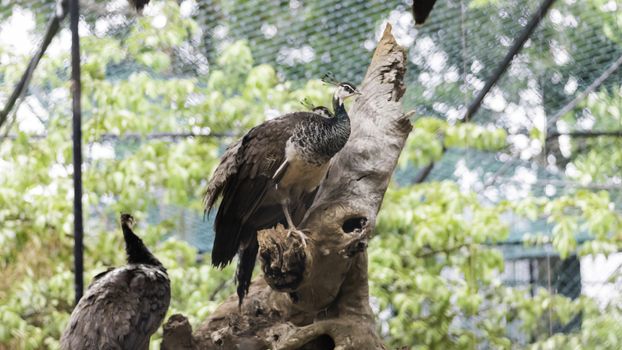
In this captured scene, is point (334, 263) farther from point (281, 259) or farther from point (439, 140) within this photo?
point (439, 140)

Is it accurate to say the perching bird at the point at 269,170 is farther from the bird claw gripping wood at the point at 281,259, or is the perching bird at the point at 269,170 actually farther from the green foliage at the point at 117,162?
the green foliage at the point at 117,162

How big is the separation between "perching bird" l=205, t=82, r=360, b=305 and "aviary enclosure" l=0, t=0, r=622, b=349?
3.12 ft

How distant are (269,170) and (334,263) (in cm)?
25

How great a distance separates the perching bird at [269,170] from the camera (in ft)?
6.41

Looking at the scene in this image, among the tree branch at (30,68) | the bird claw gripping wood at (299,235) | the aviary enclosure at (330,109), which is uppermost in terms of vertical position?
the bird claw gripping wood at (299,235)

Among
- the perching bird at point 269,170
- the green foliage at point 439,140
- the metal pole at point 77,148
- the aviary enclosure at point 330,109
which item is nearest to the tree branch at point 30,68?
the aviary enclosure at point 330,109

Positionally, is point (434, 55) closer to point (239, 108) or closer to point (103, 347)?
point (239, 108)

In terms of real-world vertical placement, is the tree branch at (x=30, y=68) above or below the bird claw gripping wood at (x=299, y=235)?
below

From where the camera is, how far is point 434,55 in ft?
10.8

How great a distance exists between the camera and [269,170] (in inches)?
77.7

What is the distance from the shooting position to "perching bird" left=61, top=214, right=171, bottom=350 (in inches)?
83.4

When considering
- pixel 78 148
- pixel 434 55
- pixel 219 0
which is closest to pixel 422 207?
pixel 434 55

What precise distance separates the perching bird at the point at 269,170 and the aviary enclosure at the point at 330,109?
0.95 metres

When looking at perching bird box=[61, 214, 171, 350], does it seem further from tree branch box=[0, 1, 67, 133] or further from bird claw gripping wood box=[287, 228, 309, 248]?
tree branch box=[0, 1, 67, 133]
